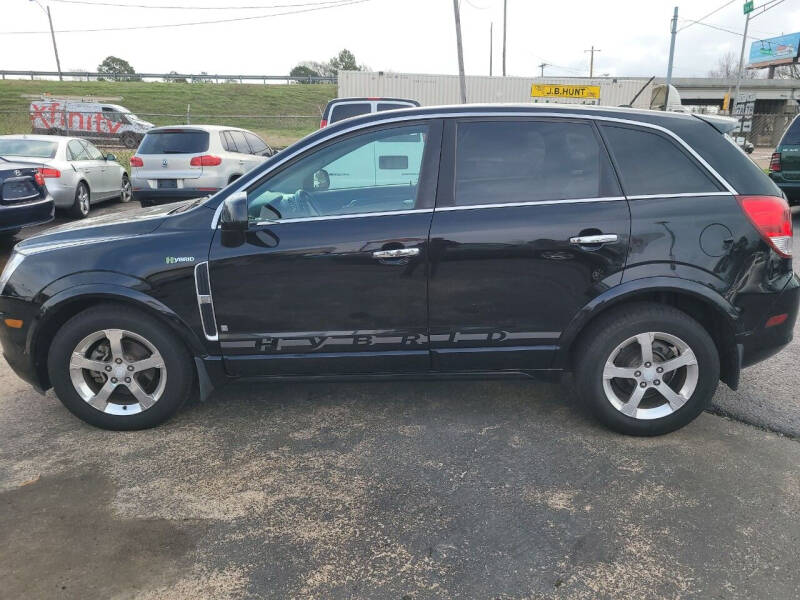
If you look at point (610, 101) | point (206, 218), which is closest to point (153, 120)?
point (610, 101)

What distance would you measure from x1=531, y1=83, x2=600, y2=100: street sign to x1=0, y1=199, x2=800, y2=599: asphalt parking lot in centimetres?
2904

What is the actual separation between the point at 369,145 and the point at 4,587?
8.64 ft

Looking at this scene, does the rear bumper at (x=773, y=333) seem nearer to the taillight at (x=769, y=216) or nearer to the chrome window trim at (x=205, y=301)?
the taillight at (x=769, y=216)

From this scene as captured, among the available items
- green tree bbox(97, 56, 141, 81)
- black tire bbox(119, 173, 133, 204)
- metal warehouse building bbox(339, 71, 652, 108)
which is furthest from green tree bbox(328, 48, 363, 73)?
black tire bbox(119, 173, 133, 204)

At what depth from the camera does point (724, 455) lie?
3.11 meters

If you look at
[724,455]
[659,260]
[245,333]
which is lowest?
[724,455]

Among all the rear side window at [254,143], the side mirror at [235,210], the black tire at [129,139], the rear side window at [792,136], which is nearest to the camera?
the side mirror at [235,210]

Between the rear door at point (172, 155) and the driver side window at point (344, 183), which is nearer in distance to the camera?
the driver side window at point (344, 183)

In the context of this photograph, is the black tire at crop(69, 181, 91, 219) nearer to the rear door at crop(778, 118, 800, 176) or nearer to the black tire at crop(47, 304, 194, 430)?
the black tire at crop(47, 304, 194, 430)

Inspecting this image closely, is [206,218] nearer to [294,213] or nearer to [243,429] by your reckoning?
[294,213]

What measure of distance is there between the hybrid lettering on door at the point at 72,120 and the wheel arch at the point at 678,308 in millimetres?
28700

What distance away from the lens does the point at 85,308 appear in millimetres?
3289

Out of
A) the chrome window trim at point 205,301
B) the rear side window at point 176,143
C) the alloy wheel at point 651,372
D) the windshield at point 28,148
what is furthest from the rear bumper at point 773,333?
the windshield at point 28,148

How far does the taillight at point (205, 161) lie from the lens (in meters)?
9.96
